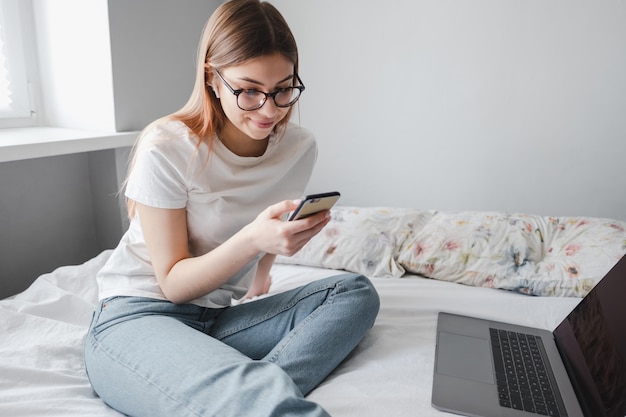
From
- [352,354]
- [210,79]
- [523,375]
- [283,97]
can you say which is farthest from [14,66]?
[523,375]

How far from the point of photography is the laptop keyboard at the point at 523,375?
830mm

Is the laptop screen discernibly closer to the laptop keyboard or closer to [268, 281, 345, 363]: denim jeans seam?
the laptop keyboard

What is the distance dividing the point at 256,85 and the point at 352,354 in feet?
1.84

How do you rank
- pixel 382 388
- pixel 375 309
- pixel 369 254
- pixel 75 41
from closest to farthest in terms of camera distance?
pixel 382 388 → pixel 375 309 → pixel 369 254 → pixel 75 41

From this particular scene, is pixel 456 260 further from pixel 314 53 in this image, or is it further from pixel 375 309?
pixel 314 53

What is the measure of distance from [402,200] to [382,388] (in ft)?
4.08

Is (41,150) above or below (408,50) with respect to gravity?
below

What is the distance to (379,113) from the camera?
2.06 m

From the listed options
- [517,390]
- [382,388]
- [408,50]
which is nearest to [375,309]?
[382,388]

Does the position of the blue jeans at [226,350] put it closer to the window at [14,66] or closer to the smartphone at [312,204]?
the smartphone at [312,204]

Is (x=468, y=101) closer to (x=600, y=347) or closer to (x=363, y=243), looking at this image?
(x=363, y=243)

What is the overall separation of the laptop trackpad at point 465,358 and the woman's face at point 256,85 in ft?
1.84

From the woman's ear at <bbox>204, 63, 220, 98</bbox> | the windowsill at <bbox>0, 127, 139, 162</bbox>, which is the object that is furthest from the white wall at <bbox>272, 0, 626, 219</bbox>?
the woman's ear at <bbox>204, 63, 220, 98</bbox>

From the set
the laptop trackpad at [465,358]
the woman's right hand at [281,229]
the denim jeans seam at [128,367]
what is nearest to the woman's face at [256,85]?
the woman's right hand at [281,229]
